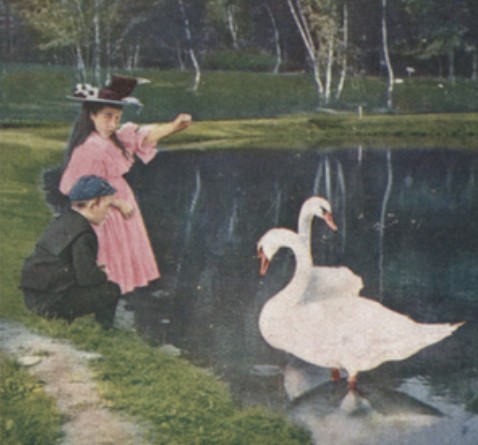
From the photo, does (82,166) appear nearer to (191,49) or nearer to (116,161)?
(116,161)

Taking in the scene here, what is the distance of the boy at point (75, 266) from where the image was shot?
182 inches

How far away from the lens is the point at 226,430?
4160mm

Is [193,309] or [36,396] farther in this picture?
[193,309]

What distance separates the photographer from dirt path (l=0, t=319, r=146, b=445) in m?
4.14

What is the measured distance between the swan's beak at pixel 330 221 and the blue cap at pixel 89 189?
944 mm

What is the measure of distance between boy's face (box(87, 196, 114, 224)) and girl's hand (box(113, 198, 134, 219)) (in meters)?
0.03

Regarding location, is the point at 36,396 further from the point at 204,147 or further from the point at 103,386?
the point at 204,147

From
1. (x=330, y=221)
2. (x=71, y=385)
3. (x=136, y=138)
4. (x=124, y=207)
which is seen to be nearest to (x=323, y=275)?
(x=330, y=221)

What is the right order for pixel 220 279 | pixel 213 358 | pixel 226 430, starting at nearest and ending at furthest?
pixel 226 430 → pixel 213 358 → pixel 220 279

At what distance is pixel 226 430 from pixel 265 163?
137 cm

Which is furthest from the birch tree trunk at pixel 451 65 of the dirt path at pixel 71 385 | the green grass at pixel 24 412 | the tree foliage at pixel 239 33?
the green grass at pixel 24 412

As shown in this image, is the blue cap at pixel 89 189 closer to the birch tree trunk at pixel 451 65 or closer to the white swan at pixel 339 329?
the white swan at pixel 339 329

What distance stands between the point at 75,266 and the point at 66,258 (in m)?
0.06

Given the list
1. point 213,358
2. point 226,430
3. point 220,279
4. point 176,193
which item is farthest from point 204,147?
point 226,430
